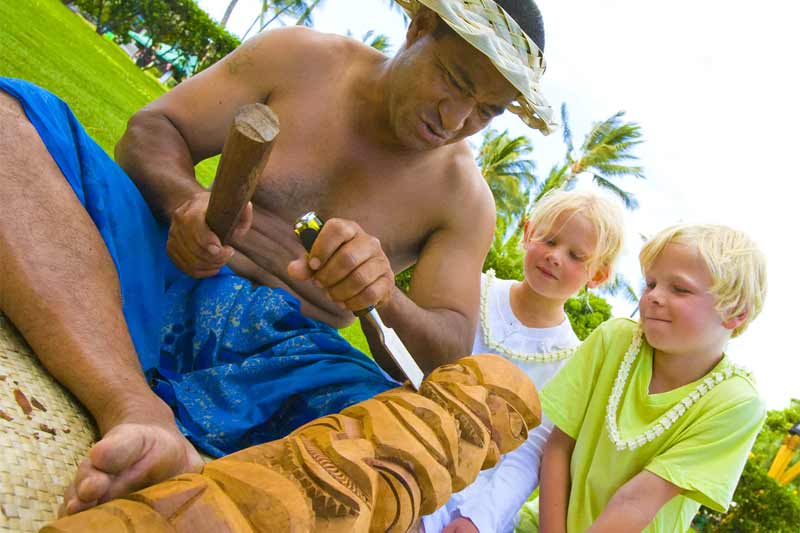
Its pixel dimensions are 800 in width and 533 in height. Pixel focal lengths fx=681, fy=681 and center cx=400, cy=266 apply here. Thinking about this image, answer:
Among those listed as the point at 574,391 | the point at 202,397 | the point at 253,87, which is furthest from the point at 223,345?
the point at 574,391

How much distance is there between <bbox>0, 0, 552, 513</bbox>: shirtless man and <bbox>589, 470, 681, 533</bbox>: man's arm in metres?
0.70

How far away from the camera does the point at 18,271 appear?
4.42 feet

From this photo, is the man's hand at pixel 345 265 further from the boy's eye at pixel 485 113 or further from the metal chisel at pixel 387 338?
the boy's eye at pixel 485 113

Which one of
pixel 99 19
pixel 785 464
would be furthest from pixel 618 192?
pixel 99 19

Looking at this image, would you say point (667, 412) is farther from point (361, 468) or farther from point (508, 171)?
point (508, 171)

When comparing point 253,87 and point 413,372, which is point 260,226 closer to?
point 253,87

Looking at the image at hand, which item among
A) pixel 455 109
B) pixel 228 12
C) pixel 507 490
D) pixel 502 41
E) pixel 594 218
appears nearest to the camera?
pixel 502 41

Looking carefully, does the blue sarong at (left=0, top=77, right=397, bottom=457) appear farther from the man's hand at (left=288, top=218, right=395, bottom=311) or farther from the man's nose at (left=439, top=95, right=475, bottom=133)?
the man's nose at (left=439, top=95, right=475, bottom=133)

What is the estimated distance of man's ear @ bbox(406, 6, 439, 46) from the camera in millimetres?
2334

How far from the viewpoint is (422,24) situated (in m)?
2.41

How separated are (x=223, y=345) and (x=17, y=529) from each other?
86 cm

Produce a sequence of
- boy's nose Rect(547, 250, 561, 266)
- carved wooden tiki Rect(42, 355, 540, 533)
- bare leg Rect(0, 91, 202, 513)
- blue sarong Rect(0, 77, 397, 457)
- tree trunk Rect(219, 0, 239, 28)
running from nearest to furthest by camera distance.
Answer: carved wooden tiki Rect(42, 355, 540, 533) → bare leg Rect(0, 91, 202, 513) → blue sarong Rect(0, 77, 397, 457) → boy's nose Rect(547, 250, 561, 266) → tree trunk Rect(219, 0, 239, 28)

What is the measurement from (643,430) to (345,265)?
135 cm

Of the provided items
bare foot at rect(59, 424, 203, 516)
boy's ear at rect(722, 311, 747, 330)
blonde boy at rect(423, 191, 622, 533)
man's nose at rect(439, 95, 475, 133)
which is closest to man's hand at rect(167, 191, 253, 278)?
bare foot at rect(59, 424, 203, 516)
